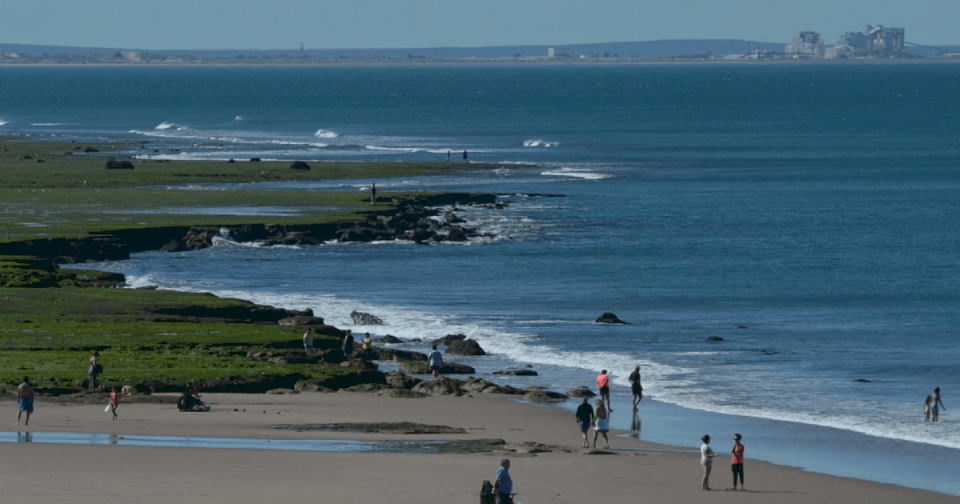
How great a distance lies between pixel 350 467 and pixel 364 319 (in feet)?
76.6

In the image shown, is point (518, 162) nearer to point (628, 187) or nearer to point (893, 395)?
point (628, 187)

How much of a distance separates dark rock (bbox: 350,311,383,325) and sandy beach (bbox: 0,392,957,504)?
52.1 ft

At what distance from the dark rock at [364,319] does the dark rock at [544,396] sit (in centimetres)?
1395

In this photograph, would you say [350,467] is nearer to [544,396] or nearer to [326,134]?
[544,396]

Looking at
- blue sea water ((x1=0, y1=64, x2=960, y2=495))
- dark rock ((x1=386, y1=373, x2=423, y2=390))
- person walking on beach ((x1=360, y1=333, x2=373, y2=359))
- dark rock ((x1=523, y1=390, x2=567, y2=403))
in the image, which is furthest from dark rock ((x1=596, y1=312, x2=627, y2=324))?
dark rock ((x1=523, y1=390, x2=567, y2=403))

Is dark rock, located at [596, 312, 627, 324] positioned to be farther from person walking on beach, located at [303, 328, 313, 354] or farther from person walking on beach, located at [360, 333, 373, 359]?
person walking on beach, located at [303, 328, 313, 354]

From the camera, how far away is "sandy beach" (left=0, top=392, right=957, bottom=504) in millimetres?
28703

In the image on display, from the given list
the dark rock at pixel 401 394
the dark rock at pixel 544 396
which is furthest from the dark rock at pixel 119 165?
the dark rock at pixel 544 396

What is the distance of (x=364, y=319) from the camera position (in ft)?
178

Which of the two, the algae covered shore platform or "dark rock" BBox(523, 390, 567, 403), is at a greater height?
the algae covered shore platform

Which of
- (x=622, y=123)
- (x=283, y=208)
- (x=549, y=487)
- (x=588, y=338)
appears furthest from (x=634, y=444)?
(x=622, y=123)

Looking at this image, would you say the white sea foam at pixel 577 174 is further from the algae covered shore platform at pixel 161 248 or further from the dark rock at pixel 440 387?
the dark rock at pixel 440 387

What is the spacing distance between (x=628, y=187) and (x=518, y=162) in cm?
2382

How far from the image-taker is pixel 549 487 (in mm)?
29875
